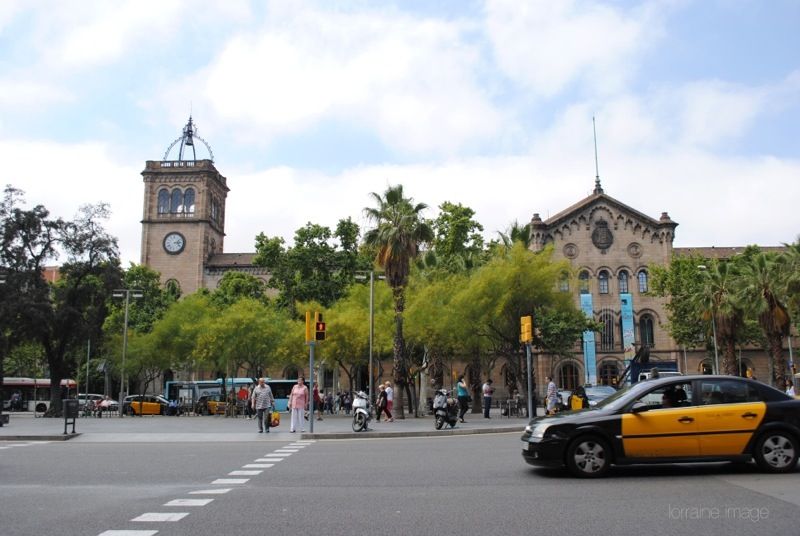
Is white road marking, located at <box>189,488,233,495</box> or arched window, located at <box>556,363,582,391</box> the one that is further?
arched window, located at <box>556,363,582,391</box>

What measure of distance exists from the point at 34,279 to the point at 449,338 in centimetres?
2261

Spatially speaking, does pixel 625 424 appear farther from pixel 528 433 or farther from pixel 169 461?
pixel 169 461

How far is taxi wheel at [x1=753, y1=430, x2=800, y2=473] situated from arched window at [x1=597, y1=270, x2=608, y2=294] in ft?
164

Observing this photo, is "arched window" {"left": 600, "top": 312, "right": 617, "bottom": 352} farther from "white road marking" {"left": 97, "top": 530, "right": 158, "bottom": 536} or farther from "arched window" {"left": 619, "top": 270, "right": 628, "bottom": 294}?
"white road marking" {"left": 97, "top": 530, "right": 158, "bottom": 536}

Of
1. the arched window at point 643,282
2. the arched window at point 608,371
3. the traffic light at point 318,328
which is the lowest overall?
the arched window at point 608,371

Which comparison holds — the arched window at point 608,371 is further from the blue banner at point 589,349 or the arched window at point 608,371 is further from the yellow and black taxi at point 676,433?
the yellow and black taxi at point 676,433

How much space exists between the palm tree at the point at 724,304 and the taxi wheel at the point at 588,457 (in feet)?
97.1

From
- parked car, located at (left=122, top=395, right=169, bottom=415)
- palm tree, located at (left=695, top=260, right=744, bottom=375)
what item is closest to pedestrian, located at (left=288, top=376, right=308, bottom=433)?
palm tree, located at (left=695, top=260, right=744, bottom=375)

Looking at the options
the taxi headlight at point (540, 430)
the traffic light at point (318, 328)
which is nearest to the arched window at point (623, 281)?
the traffic light at point (318, 328)

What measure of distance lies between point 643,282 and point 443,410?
42120 millimetres

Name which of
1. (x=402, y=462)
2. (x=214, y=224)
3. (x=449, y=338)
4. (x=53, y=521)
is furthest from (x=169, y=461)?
(x=214, y=224)

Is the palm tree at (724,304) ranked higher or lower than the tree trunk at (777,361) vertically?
higher

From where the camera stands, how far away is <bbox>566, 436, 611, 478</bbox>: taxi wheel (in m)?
9.70

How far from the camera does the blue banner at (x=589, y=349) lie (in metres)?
53.5
